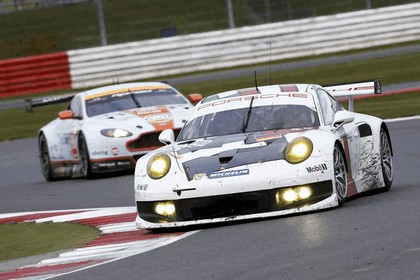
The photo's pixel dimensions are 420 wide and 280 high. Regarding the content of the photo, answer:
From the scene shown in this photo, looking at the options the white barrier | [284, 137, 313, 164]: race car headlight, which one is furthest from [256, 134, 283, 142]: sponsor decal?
the white barrier

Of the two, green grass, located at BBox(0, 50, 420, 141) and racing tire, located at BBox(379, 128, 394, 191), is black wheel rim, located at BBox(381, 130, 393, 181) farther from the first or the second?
green grass, located at BBox(0, 50, 420, 141)

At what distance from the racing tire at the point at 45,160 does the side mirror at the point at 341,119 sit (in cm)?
824

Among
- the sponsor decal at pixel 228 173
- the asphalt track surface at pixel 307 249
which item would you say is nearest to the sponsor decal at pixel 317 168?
the asphalt track surface at pixel 307 249

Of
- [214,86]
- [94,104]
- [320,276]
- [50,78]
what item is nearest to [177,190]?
[320,276]

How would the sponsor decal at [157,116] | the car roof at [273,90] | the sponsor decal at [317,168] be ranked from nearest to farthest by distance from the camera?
1. the sponsor decal at [317,168]
2. the car roof at [273,90]
3. the sponsor decal at [157,116]

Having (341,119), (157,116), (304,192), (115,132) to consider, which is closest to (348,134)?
(341,119)

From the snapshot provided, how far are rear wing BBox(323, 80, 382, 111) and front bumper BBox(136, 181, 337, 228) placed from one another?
9.41ft

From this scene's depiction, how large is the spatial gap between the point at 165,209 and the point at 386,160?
106 inches

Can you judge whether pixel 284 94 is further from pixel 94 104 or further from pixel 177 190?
pixel 94 104

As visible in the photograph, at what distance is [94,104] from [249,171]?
28.7 feet

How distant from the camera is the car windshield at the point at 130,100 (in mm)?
18438

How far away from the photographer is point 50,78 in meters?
30.5

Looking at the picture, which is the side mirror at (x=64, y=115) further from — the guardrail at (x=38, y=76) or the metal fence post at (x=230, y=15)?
the metal fence post at (x=230, y=15)

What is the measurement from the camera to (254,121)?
11.5 metres
